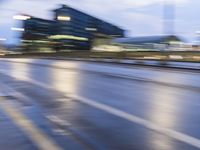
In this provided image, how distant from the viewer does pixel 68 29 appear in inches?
5645

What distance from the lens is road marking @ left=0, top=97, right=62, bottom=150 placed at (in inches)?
309

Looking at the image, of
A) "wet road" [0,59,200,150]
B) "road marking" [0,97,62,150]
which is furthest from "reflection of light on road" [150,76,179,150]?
"road marking" [0,97,62,150]

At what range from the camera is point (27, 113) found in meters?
12.0

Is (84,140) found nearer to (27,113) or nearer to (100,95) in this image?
(27,113)

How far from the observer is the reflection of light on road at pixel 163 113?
8.09 meters

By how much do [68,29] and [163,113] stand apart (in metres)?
133

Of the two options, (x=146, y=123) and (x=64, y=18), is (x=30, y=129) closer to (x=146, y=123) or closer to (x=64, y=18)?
(x=146, y=123)

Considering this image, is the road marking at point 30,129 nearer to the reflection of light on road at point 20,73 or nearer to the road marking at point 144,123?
the road marking at point 144,123

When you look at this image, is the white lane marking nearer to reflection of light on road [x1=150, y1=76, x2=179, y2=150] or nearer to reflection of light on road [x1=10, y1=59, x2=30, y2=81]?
reflection of light on road [x1=150, y1=76, x2=179, y2=150]

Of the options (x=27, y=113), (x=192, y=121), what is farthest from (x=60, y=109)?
(x=192, y=121)

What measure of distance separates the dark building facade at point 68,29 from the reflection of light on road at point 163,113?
115 metres

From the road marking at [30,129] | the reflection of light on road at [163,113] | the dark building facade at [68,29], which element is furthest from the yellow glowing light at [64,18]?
the road marking at [30,129]

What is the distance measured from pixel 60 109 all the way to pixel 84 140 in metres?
4.46

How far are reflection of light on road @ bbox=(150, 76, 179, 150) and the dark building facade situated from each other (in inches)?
4510
